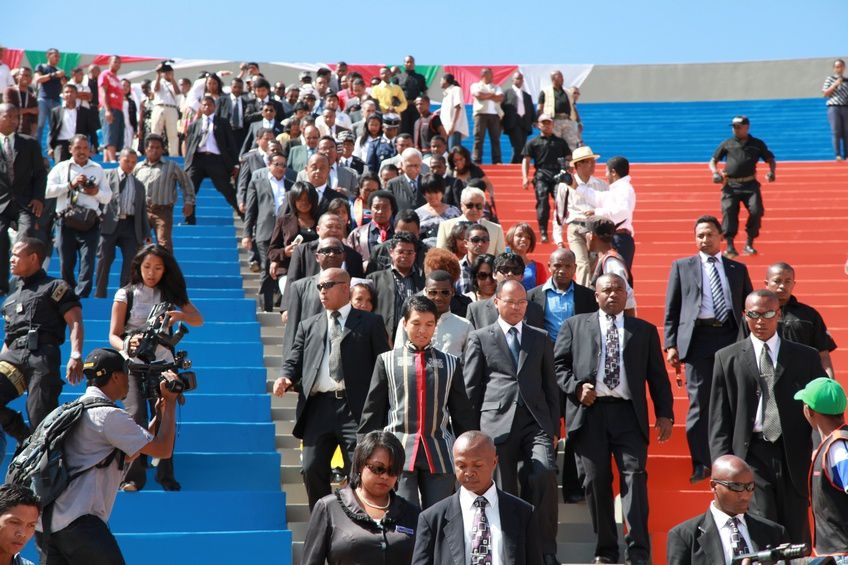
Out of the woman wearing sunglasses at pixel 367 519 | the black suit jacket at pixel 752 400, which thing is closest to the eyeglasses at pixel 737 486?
the woman wearing sunglasses at pixel 367 519

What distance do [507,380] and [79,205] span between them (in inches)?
220

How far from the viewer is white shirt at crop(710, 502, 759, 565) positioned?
5.86 meters

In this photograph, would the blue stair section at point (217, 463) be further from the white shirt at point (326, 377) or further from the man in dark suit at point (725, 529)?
the man in dark suit at point (725, 529)

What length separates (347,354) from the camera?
25.9ft

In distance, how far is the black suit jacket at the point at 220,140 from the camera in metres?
16.0

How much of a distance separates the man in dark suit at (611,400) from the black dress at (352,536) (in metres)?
2.46

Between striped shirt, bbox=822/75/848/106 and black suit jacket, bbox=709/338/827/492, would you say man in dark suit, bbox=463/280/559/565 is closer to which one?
black suit jacket, bbox=709/338/827/492

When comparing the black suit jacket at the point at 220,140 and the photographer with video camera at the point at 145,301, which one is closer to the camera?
the photographer with video camera at the point at 145,301

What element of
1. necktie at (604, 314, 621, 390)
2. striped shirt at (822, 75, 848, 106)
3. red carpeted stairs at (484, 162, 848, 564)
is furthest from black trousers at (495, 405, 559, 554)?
striped shirt at (822, 75, 848, 106)

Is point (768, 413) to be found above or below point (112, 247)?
below

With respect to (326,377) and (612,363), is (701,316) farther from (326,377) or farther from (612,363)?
(326,377)

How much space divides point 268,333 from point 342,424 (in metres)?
4.22

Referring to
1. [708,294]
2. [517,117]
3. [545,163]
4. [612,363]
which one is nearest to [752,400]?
[612,363]

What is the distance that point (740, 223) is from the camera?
15.6 m
